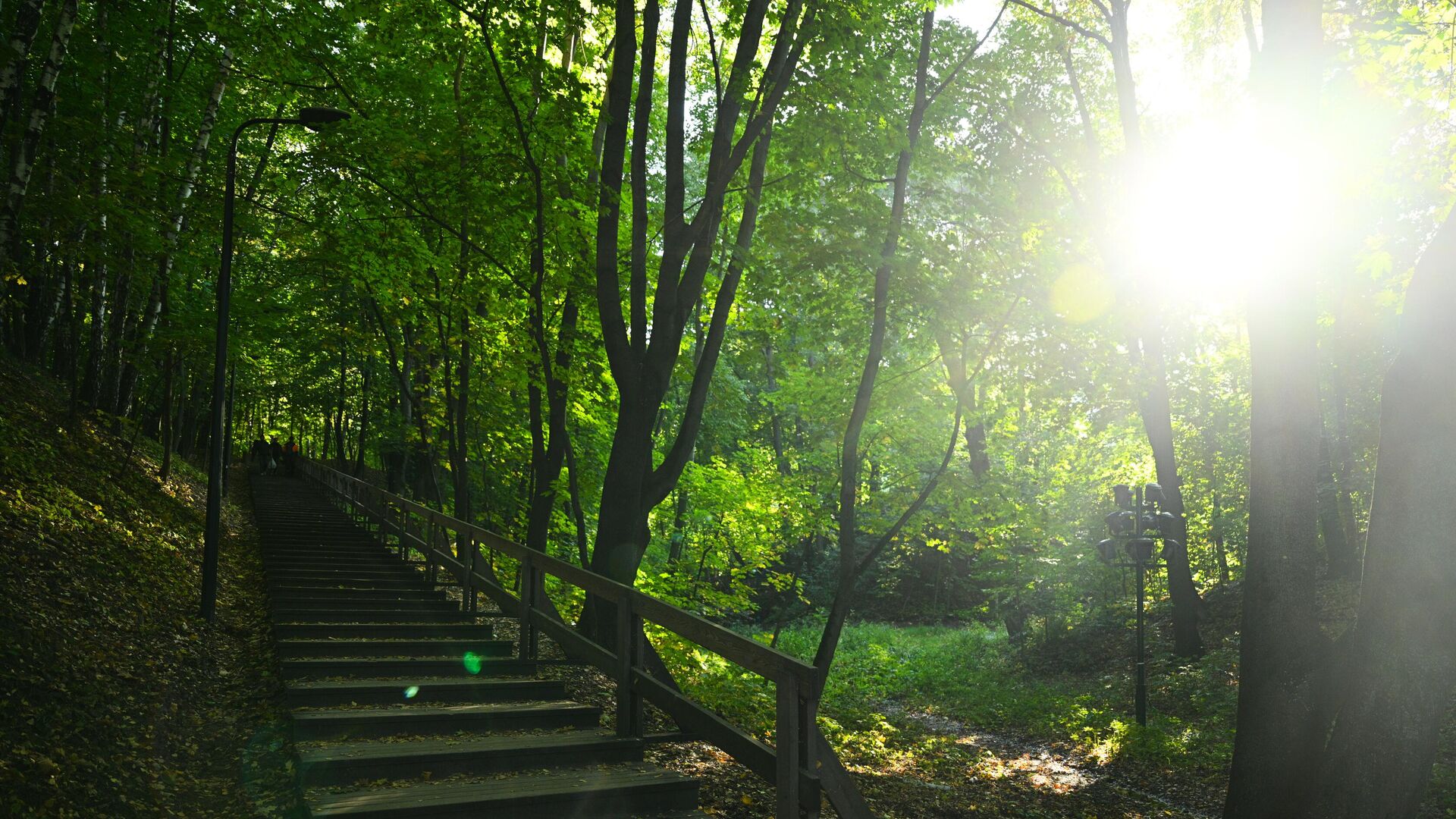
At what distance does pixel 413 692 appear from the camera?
6500 millimetres

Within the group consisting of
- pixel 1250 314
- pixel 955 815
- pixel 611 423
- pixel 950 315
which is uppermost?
pixel 950 315

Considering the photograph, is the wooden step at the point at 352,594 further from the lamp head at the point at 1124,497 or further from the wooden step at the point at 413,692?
the lamp head at the point at 1124,497

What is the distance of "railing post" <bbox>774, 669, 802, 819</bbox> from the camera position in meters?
4.10

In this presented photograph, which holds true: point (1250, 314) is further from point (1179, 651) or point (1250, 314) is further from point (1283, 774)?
point (1179, 651)

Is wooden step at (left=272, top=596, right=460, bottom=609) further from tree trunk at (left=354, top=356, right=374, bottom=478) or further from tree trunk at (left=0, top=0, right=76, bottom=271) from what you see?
tree trunk at (left=354, top=356, right=374, bottom=478)

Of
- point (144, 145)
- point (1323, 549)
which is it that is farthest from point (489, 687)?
point (1323, 549)

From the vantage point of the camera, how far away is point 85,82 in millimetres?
12273

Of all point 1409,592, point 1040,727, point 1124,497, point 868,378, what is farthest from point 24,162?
point 1124,497

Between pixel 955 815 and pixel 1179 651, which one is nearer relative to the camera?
pixel 955 815

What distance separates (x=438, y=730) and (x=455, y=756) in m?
0.83

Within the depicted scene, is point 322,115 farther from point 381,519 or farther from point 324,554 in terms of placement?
point 381,519

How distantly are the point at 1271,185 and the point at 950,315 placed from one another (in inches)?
213

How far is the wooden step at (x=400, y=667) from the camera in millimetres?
7211

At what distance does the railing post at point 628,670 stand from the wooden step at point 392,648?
274 centimetres
